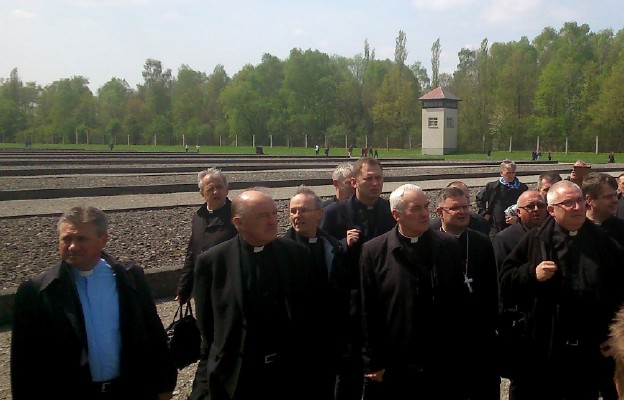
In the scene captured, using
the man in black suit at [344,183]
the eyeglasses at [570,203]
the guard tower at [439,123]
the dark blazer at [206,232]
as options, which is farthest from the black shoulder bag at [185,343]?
the guard tower at [439,123]

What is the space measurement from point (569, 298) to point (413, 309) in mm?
1084

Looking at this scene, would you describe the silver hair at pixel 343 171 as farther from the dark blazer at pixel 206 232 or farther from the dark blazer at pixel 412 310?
the dark blazer at pixel 412 310

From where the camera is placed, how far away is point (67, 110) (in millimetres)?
104250

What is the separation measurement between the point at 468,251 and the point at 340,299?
94 cm

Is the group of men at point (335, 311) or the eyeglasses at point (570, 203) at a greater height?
the eyeglasses at point (570, 203)

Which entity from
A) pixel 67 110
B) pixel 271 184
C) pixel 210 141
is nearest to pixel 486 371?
pixel 271 184

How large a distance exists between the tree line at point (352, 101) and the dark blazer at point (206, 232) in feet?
218

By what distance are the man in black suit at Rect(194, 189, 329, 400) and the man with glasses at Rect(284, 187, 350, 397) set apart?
119 millimetres

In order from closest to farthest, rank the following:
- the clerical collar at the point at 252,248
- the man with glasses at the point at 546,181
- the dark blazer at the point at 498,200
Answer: the clerical collar at the point at 252,248 < the man with glasses at the point at 546,181 < the dark blazer at the point at 498,200

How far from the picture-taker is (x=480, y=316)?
13.9 ft

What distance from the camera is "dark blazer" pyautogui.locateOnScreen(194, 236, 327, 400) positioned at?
12.2 feet

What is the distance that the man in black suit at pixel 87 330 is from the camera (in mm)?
3271

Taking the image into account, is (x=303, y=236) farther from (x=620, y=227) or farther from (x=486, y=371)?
(x=620, y=227)

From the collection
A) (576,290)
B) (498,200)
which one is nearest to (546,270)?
(576,290)
